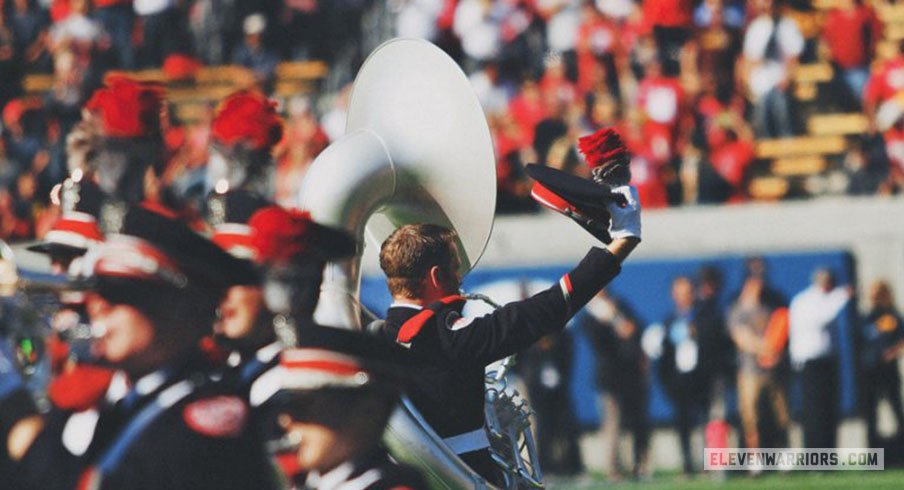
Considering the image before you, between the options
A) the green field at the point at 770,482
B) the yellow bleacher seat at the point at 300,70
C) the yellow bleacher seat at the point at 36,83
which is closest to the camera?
the green field at the point at 770,482

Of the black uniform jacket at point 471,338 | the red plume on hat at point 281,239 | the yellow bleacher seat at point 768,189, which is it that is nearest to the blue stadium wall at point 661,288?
the yellow bleacher seat at point 768,189

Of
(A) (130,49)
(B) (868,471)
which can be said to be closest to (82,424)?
(B) (868,471)

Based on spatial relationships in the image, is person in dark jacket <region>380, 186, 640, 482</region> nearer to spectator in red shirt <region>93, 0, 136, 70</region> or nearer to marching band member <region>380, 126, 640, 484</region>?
marching band member <region>380, 126, 640, 484</region>

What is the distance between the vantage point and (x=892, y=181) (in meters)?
14.2

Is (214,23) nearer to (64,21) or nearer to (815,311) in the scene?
(64,21)

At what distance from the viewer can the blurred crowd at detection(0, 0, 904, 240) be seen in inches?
583

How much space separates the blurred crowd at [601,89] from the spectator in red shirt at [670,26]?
0.01m

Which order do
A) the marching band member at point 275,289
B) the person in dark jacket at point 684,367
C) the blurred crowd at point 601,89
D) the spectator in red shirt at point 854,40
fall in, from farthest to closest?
1. the spectator in red shirt at point 854,40
2. the blurred crowd at point 601,89
3. the person in dark jacket at point 684,367
4. the marching band member at point 275,289

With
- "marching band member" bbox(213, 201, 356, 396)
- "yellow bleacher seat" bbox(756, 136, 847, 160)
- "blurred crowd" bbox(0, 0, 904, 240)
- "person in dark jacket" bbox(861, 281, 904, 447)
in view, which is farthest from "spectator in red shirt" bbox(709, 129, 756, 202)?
"marching band member" bbox(213, 201, 356, 396)

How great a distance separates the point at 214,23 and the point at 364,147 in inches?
488

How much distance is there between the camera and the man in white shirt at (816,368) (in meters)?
13.4

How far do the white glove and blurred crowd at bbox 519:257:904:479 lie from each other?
8.06 meters

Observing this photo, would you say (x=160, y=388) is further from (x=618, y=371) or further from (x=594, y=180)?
(x=618, y=371)

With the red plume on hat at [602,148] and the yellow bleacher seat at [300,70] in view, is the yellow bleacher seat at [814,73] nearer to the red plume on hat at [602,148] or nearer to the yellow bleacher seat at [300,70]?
the yellow bleacher seat at [300,70]
